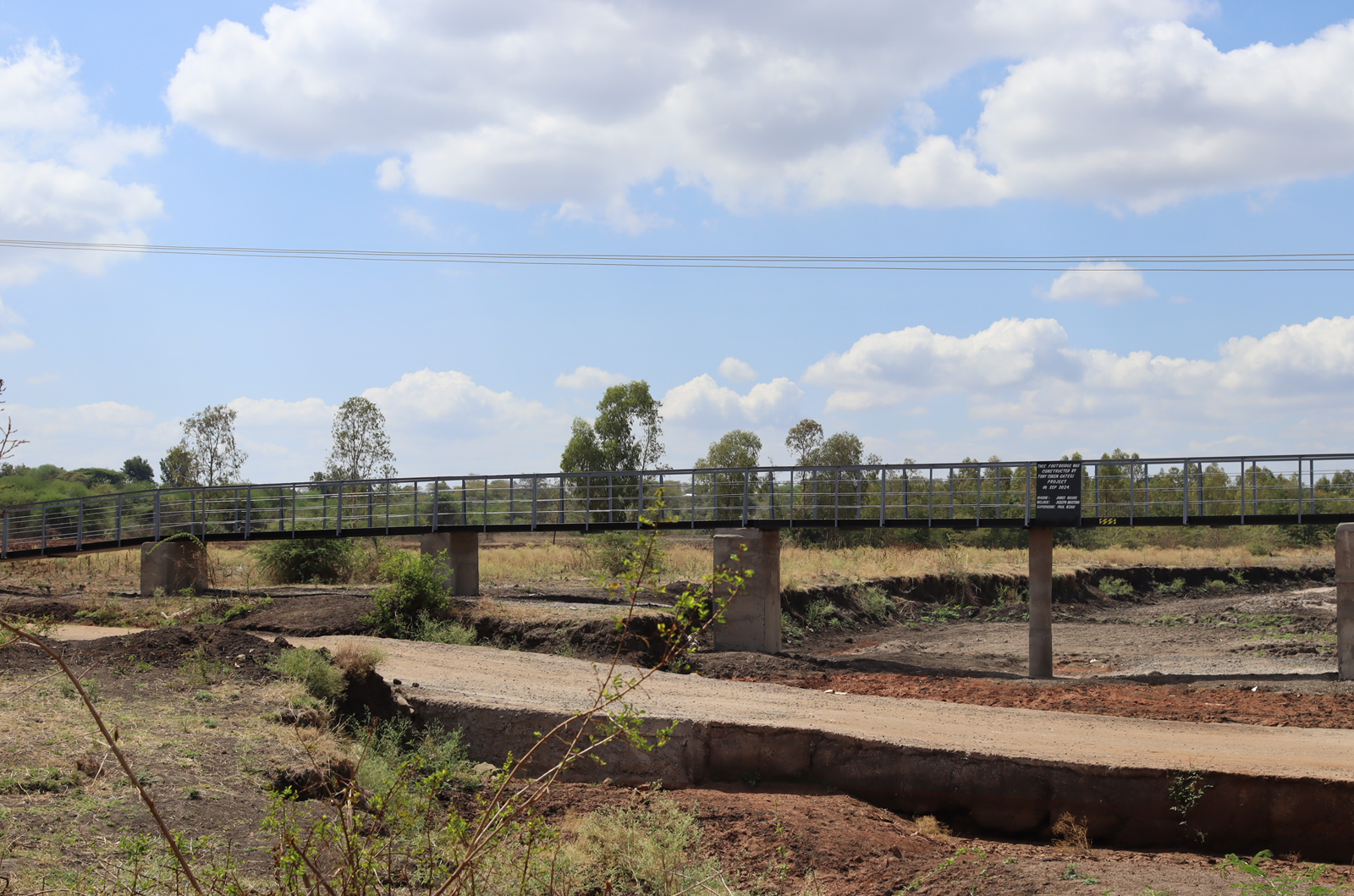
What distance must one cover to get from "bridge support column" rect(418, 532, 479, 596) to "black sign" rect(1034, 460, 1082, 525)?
1376cm

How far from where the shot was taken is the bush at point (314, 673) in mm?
12594

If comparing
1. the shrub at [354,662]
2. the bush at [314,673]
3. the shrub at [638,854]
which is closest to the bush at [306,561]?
the shrub at [354,662]

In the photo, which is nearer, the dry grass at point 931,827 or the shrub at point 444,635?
the dry grass at point 931,827

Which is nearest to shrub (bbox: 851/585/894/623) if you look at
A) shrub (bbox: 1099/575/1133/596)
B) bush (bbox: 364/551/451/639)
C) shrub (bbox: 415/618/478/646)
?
shrub (bbox: 1099/575/1133/596)

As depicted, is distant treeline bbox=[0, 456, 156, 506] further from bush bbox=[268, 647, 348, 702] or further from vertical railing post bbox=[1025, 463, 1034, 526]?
vertical railing post bbox=[1025, 463, 1034, 526]

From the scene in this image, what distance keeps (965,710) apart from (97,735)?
11.1 metres

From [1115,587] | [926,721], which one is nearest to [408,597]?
[926,721]

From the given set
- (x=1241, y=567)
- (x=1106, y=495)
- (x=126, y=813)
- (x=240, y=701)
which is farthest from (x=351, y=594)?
(x=1106, y=495)

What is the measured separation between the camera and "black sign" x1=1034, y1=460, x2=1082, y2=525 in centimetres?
2133

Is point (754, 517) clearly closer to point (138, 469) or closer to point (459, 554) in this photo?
point (459, 554)

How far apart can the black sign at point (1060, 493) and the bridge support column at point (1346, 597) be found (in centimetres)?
511

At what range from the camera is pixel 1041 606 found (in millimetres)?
22062

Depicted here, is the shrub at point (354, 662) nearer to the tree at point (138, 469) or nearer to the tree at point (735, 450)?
the tree at point (735, 450)

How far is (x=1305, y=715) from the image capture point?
15594 millimetres
